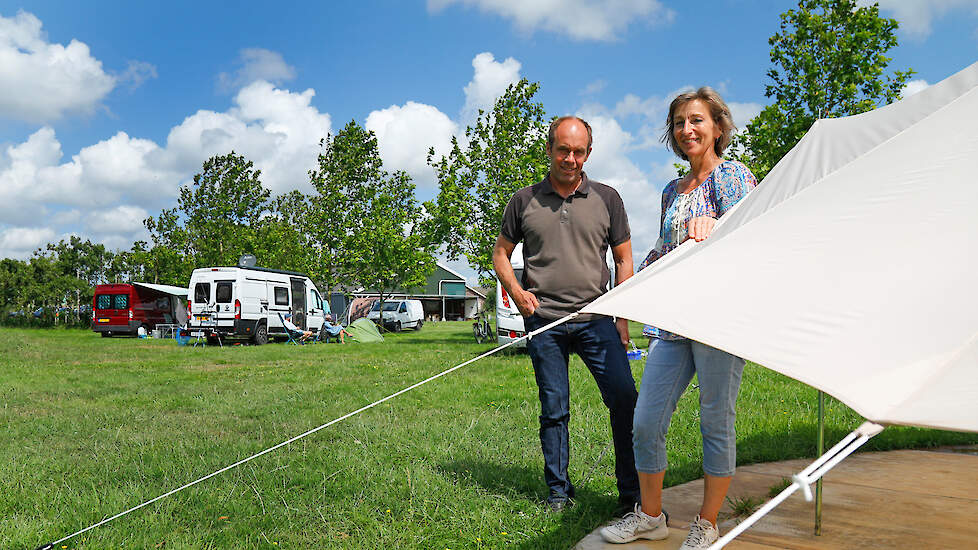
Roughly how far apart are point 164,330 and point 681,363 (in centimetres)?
2463

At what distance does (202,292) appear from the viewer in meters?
18.9

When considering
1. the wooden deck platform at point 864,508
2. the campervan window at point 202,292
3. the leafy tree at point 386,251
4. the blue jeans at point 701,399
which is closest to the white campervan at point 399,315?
the leafy tree at point 386,251

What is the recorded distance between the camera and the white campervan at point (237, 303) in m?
18.5

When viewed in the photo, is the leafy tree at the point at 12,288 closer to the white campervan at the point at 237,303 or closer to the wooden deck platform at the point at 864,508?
the white campervan at the point at 237,303

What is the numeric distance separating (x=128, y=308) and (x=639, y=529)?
25.4 metres

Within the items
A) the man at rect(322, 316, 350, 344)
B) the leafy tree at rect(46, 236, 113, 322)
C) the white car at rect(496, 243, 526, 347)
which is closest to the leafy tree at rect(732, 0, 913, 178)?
the white car at rect(496, 243, 526, 347)

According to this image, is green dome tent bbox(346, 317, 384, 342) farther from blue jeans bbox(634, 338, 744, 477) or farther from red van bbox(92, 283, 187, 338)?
blue jeans bbox(634, 338, 744, 477)

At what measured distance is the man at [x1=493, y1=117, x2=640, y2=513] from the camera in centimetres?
328

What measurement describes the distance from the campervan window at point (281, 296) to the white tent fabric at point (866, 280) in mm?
19516

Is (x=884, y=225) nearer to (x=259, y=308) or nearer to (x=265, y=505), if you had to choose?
(x=265, y=505)

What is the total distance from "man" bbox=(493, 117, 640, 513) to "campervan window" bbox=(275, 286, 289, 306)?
59.7 feet

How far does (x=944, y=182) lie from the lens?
5.73 feet

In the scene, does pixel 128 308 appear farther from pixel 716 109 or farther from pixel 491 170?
pixel 716 109

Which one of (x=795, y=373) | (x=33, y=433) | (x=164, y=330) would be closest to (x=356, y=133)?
(x=164, y=330)
